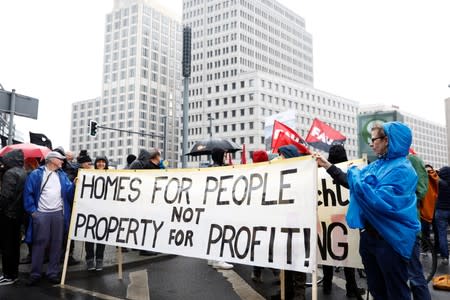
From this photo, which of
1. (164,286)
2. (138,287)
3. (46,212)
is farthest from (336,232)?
(46,212)

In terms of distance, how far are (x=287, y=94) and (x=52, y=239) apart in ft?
305

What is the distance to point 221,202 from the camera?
4383mm

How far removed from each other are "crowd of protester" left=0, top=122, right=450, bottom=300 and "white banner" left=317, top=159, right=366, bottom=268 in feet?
1.36

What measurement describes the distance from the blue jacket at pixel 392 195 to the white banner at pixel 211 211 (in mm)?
546

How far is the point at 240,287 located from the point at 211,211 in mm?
1691

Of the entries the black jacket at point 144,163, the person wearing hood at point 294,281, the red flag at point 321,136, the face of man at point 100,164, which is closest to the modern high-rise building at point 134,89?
the red flag at point 321,136

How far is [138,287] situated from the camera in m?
5.48

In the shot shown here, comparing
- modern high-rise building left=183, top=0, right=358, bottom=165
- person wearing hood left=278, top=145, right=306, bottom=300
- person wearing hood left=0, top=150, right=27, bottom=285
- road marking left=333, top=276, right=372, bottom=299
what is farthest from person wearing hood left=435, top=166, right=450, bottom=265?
modern high-rise building left=183, top=0, right=358, bottom=165

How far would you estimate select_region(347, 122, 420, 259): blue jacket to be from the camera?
3.04 m

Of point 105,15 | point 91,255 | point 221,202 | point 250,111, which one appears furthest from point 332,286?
point 105,15

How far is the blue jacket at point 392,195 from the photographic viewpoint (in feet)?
9.98

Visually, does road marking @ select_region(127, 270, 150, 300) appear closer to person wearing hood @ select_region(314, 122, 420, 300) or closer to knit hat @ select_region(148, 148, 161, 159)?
knit hat @ select_region(148, 148, 161, 159)

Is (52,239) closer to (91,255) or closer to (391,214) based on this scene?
(91,255)

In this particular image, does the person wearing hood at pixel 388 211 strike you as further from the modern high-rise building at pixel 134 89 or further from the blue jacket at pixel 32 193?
the modern high-rise building at pixel 134 89
